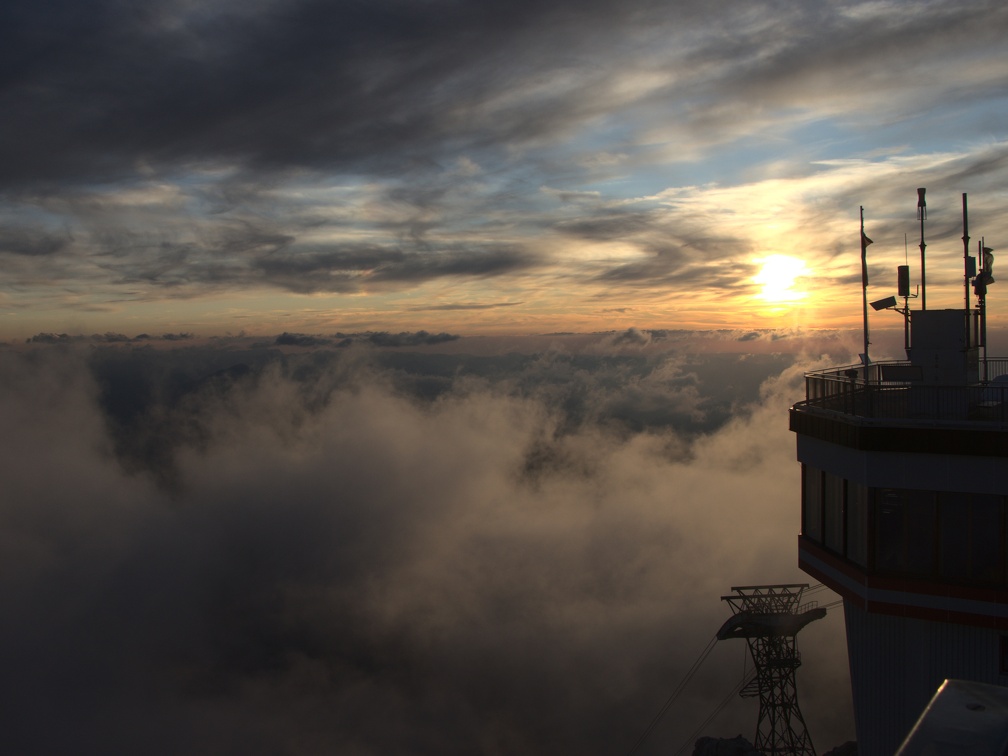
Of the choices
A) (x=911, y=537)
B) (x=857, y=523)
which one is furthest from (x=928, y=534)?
(x=857, y=523)

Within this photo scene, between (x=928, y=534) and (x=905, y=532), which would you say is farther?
(x=905, y=532)

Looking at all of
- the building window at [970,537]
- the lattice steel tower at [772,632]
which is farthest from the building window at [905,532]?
the lattice steel tower at [772,632]

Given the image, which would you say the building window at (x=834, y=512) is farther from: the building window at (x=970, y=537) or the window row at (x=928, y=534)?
the building window at (x=970, y=537)

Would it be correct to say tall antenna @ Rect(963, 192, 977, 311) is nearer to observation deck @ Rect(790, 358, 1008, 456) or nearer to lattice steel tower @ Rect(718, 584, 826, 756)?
observation deck @ Rect(790, 358, 1008, 456)

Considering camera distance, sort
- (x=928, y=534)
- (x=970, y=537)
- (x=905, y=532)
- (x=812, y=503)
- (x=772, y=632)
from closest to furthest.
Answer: (x=970, y=537)
(x=928, y=534)
(x=905, y=532)
(x=812, y=503)
(x=772, y=632)

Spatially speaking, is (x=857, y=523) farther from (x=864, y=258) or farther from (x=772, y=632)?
(x=772, y=632)

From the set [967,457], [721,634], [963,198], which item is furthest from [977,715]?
[721,634]

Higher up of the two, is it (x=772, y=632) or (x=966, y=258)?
(x=966, y=258)

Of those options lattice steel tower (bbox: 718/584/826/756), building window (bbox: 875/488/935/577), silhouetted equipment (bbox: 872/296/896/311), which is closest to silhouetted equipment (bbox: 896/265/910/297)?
silhouetted equipment (bbox: 872/296/896/311)

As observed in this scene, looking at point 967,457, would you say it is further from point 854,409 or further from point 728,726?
point 728,726
